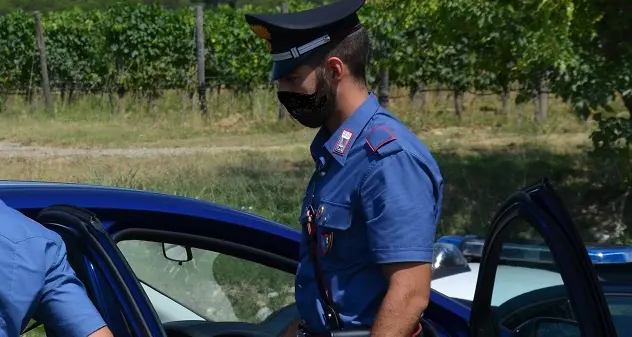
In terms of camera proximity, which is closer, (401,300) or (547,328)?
(401,300)

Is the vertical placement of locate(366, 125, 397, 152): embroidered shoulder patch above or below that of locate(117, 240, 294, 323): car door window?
above

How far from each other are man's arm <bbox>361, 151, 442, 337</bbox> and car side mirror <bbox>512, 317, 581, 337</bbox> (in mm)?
427

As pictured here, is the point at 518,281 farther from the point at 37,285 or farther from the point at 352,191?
the point at 37,285

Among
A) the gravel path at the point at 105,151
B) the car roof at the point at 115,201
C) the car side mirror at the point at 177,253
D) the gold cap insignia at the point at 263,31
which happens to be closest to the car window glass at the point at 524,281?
the car roof at the point at 115,201

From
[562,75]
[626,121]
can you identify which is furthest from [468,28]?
[626,121]

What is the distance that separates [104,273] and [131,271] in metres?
0.08

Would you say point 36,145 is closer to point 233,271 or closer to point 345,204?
point 233,271

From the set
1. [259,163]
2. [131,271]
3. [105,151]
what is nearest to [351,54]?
[131,271]

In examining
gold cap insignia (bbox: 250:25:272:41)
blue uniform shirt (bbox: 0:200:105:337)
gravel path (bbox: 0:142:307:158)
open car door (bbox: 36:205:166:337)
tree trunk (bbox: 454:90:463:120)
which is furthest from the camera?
tree trunk (bbox: 454:90:463:120)

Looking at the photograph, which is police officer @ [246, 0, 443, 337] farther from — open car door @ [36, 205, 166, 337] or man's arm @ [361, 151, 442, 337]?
open car door @ [36, 205, 166, 337]

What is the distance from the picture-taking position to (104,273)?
2242 mm

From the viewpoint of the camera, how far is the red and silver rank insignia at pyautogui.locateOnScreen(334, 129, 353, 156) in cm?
238

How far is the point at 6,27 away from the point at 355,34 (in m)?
20.4

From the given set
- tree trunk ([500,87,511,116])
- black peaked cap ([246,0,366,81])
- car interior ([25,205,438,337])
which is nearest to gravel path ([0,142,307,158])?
tree trunk ([500,87,511,116])
